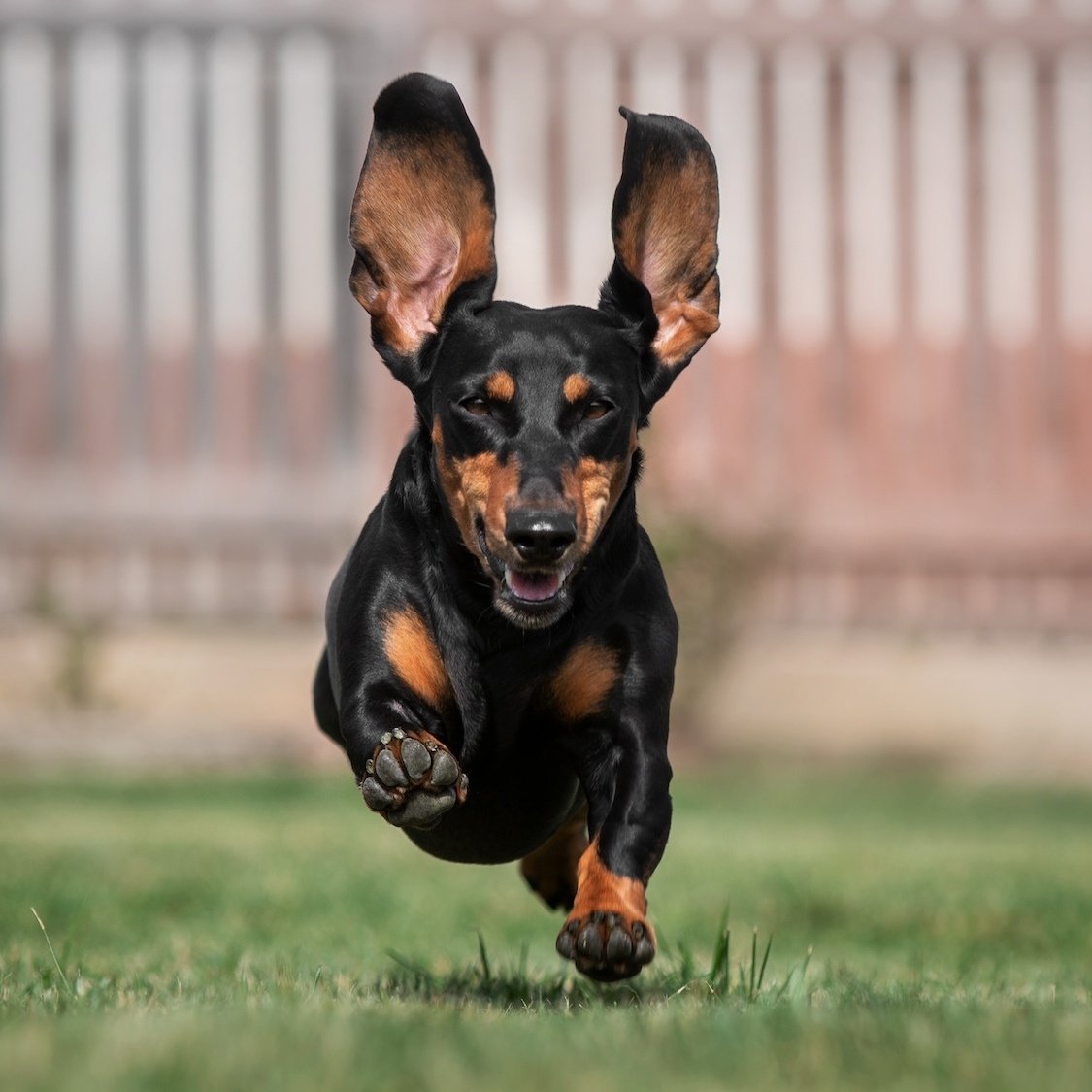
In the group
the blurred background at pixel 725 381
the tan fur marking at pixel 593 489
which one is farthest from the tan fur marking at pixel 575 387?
the blurred background at pixel 725 381

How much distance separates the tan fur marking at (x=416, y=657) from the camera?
108 inches

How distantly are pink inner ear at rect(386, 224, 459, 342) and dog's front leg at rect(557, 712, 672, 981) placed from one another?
30.3 inches

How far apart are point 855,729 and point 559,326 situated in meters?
5.98

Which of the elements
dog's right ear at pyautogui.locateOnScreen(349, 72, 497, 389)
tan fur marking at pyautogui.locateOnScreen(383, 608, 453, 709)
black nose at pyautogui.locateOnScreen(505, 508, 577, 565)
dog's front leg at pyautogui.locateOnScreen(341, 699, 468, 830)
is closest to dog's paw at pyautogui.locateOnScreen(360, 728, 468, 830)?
dog's front leg at pyautogui.locateOnScreen(341, 699, 468, 830)

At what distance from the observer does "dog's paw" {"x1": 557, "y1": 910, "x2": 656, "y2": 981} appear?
7.88ft

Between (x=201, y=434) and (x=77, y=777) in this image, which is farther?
(x=201, y=434)

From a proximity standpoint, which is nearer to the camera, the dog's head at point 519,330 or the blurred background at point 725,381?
the dog's head at point 519,330

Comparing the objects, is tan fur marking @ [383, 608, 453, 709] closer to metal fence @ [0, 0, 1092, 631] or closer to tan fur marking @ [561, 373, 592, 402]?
tan fur marking @ [561, 373, 592, 402]

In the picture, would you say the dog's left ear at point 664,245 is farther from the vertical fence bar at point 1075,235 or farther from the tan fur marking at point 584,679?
the vertical fence bar at point 1075,235

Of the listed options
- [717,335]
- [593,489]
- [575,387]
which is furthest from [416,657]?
[717,335]

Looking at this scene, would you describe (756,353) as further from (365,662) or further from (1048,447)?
(365,662)

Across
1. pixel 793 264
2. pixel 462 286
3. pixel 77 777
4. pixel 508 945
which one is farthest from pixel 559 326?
pixel 793 264

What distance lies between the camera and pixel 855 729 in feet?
28.1

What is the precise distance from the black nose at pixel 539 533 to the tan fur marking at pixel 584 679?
20 cm
